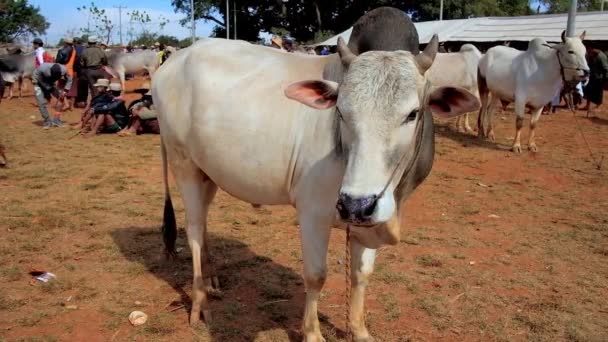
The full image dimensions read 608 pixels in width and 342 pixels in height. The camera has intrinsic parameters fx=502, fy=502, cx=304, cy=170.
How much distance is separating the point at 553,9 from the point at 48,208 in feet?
142

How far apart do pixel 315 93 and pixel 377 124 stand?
419 mm

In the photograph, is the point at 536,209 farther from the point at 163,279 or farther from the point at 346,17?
the point at 346,17

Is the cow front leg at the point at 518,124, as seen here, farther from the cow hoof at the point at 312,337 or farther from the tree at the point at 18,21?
the tree at the point at 18,21

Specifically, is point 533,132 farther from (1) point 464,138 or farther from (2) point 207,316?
(2) point 207,316

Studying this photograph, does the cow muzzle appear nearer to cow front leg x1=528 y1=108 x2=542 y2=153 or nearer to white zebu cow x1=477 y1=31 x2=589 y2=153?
white zebu cow x1=477 y1=31 x2=589 y2=153

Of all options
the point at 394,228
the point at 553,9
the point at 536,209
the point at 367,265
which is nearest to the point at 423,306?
the point at 367,265

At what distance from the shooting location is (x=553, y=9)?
39.8 meters

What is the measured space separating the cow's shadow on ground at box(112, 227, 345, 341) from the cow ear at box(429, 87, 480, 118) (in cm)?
166

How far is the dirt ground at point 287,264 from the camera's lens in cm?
316

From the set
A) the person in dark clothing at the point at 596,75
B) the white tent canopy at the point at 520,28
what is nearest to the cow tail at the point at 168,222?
the person in dark clothing at the point at 596,75

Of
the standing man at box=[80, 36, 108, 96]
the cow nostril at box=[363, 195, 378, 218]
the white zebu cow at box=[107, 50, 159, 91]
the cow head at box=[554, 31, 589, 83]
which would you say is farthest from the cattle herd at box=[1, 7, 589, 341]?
the white zebu cow at box=[107, 50, 159, 91]

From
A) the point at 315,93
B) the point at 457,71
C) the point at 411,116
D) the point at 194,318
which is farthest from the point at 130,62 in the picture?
the point at 411,116

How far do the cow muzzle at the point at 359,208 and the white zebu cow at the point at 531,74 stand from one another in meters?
7.28

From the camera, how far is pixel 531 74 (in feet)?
27.3
